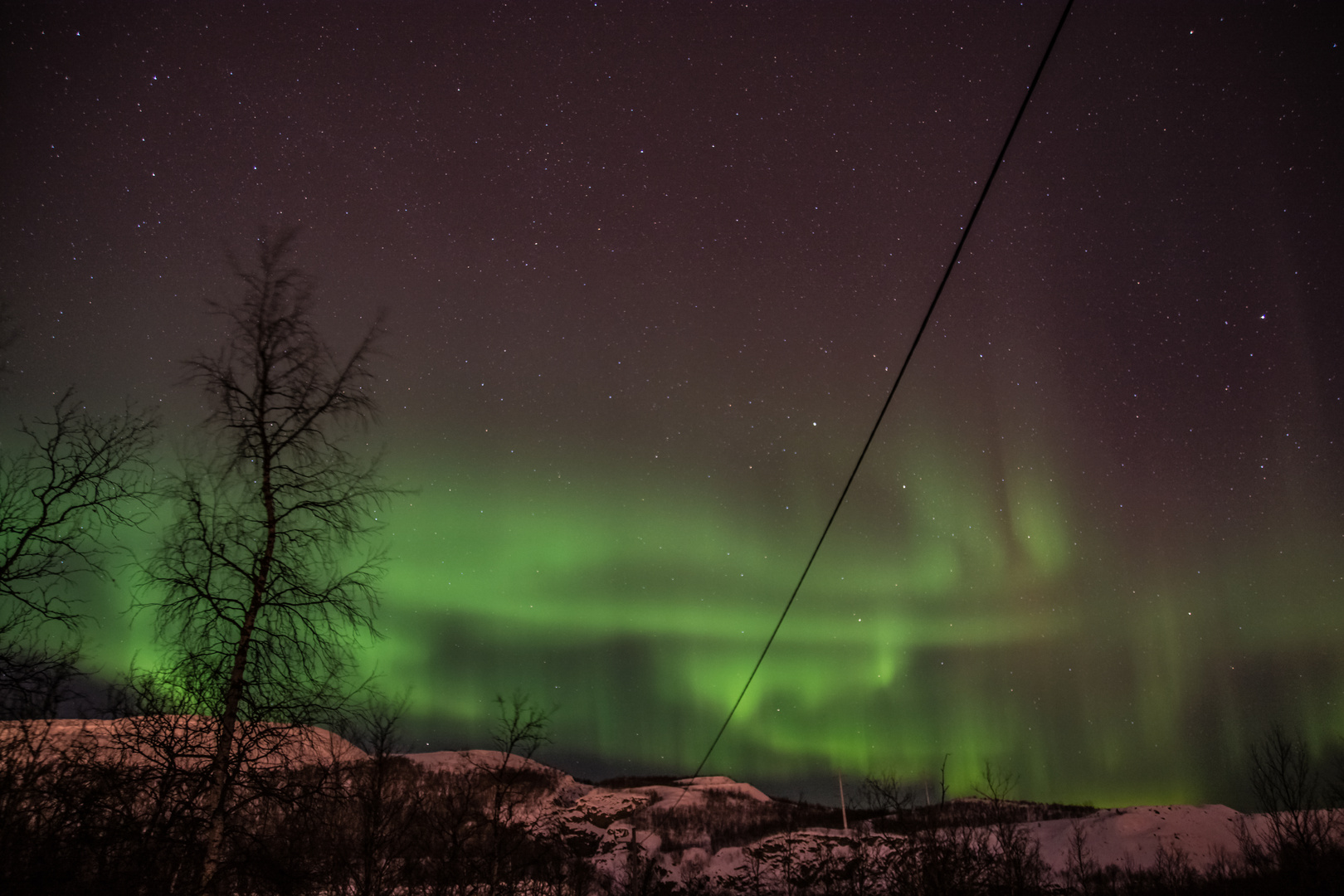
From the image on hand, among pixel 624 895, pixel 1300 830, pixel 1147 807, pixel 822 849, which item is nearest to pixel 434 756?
pixel 822 849

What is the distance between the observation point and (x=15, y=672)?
10047 mm

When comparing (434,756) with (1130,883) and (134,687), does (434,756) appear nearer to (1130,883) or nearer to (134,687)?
(1130,883)

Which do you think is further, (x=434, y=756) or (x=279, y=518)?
(x=434, y=756)

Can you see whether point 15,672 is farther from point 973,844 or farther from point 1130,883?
point 973,844

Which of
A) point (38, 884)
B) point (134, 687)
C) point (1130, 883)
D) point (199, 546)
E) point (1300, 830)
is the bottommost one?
point (1130, 883)

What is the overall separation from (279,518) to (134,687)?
2.84 meters

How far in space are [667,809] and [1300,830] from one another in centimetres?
11888

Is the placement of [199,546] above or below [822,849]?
above

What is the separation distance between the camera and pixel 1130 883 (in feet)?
250

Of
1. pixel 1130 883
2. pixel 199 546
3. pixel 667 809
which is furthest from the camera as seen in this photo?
pixel 667 809

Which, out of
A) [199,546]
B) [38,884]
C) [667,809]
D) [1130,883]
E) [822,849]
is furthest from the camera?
[667,809]

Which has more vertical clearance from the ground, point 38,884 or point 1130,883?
point 38,884

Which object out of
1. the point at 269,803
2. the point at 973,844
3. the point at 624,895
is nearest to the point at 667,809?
the point at 973,844

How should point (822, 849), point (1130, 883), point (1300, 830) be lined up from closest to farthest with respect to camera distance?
point (1300, 830), point (1130, 883), point (822, 849)
